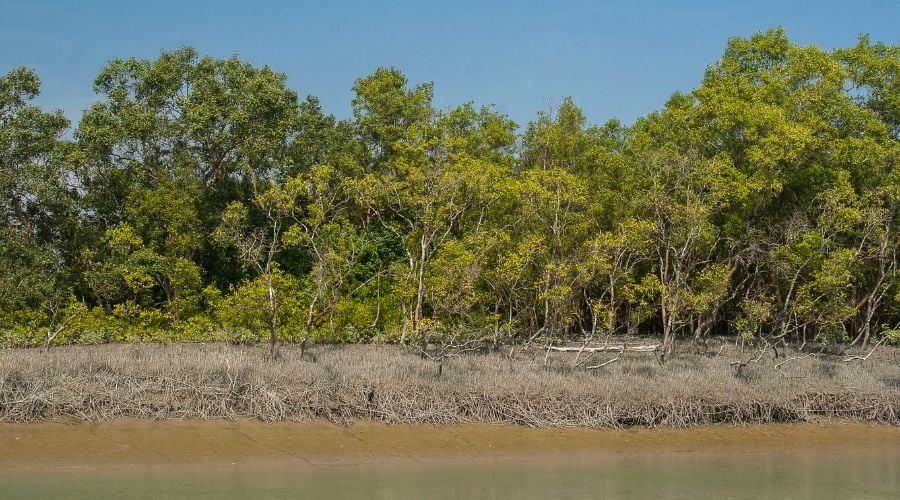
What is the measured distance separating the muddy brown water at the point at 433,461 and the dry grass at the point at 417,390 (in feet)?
1.02

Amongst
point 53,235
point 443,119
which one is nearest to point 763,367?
point 443,119

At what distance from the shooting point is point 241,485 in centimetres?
1267

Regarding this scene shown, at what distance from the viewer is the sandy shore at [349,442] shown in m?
14.2

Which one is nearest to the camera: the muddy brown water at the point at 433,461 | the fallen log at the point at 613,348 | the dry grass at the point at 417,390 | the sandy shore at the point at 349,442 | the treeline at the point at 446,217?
the muddy brown water at the point at 433,461

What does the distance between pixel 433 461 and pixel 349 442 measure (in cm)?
157

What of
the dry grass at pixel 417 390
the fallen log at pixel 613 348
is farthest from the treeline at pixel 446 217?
the dry grass at pixel 417 390

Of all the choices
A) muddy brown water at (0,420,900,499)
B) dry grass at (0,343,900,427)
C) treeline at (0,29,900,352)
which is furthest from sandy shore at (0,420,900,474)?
treeline at (0,29,900,352)

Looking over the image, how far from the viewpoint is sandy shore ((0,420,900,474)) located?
46.5 ft

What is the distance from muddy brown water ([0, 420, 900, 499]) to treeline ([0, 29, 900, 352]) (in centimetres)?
420

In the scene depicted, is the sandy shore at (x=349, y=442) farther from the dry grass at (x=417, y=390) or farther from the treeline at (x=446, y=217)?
the treeline at (x=446, y=217)

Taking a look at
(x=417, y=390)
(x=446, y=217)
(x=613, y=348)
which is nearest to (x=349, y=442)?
(x=417, y=390)

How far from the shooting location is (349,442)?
1547 cm

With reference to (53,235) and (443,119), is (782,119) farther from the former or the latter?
(53,235)

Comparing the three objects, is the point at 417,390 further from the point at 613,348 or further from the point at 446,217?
the point at 446,217
